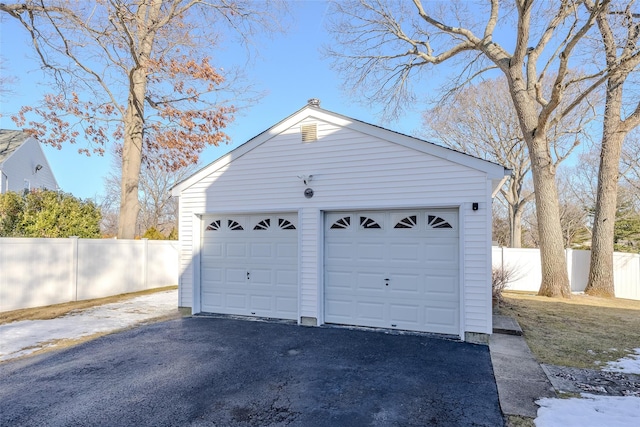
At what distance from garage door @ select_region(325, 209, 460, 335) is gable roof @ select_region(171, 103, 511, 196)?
3.10 feet

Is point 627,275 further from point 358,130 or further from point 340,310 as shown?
point 358,130

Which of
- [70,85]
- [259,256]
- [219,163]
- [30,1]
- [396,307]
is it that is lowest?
[396,307]

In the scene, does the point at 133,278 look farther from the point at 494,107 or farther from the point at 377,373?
the point at 494,107

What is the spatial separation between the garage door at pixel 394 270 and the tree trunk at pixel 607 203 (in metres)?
8.87

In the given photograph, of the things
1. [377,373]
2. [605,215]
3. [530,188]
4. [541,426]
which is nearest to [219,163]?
[377,373]

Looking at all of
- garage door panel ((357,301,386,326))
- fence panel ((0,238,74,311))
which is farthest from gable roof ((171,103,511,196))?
fence panel ((0,238,74,311))

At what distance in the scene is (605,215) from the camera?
1219 cm

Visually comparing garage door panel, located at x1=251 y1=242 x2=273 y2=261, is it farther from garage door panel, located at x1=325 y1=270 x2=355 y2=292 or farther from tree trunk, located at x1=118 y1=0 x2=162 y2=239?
tree trunk, located at x1=118 y1=0 x2=162 y2=239

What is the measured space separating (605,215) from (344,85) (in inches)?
399

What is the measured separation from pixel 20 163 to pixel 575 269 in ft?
85.2

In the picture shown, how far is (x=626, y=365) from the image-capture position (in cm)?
503

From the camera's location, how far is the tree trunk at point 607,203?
12.0 meters

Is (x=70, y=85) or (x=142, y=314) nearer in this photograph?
(x=142, y=314)

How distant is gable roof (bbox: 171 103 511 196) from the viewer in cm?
620
